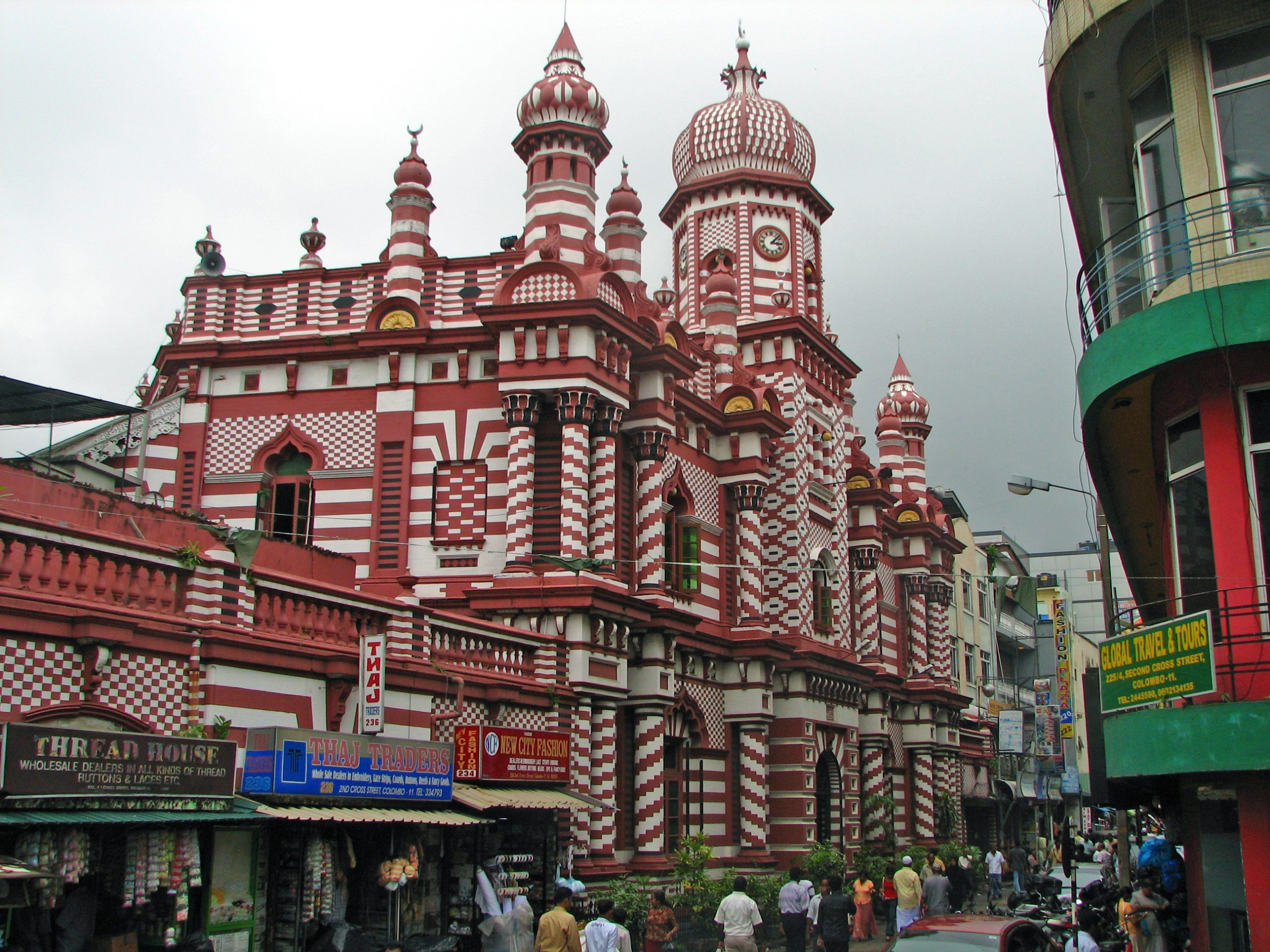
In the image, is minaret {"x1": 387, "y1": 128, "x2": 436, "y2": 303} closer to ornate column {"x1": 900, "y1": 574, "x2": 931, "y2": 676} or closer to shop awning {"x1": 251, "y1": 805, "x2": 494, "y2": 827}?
shop awning {"x1": 251, "y1": 805, "x2": 494, "y2": 827}

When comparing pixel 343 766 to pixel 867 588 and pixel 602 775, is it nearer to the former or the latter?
pixel 602 775

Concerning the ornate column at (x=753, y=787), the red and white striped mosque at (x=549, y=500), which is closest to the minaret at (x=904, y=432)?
the red and white striped mosque at (x=549, y=500)

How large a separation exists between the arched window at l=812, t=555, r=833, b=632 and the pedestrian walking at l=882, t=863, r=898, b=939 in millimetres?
6977

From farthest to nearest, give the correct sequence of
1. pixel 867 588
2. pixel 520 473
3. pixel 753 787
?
pixel 867 588, pixel 753 787, pixel 520 473

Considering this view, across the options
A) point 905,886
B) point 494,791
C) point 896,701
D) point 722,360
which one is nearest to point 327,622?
point 494,791

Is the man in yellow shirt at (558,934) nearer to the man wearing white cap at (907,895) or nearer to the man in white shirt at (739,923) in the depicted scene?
the man in white shirt at (739,923)

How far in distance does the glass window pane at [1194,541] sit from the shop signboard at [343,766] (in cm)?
920

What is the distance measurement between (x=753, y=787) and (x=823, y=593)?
294 inches

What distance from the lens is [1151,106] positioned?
14039 mm

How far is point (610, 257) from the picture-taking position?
1144 inches

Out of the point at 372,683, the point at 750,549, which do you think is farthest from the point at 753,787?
the point at 372,683

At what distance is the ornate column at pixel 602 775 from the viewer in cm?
2356

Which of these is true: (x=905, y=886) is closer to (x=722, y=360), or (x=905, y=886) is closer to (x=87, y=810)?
(x=722, y=360)

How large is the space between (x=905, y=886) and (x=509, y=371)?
12.1 metres
